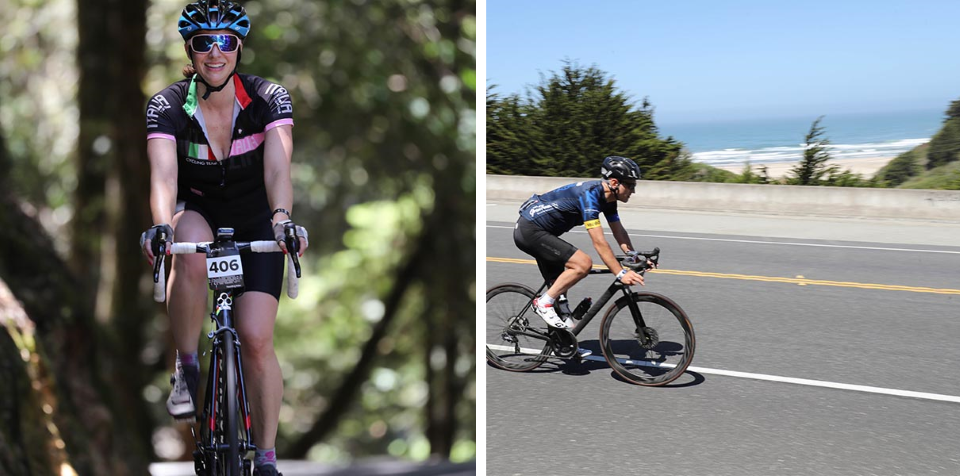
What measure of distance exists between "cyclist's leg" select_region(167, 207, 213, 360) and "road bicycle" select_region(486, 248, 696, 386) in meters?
4.10

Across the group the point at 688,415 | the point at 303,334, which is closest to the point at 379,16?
the point at 303,334

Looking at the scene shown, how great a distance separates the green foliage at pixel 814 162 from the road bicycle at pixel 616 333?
15.5 meters

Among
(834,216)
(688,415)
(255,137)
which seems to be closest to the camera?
(255,137)

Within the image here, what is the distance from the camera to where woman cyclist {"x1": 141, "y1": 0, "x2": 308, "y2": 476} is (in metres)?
3.03

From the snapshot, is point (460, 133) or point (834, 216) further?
point (834, 216)

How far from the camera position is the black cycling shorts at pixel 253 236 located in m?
3.13

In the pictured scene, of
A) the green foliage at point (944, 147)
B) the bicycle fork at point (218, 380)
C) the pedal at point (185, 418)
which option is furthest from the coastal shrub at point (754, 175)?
the pedal at point (185, 418)

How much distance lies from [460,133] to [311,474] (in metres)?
5.38

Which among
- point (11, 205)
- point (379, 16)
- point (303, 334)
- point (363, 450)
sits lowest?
point (363, 450)

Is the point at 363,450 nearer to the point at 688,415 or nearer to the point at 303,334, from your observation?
the point at 303,334

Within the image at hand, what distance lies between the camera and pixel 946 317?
391 inches

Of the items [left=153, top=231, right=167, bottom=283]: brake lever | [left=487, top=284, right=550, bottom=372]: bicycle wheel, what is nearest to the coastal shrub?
[left=487, top=284, right=550, bottom=372]: bicycle wheel

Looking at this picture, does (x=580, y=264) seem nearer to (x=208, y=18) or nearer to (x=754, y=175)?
(x=208, y=18)

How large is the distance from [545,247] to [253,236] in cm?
401
